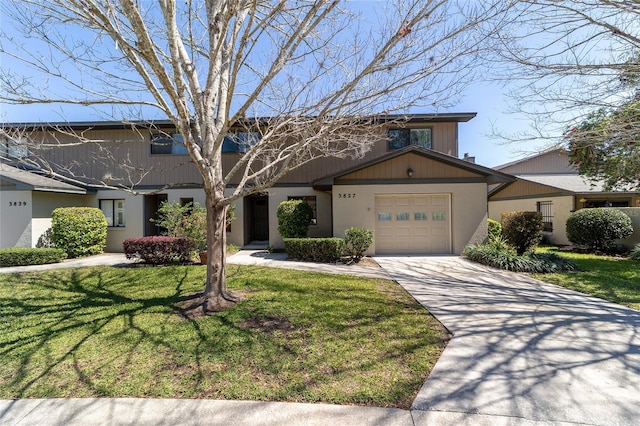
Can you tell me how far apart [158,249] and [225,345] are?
6.16 m

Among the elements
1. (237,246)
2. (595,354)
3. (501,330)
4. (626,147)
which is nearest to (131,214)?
(237,246)

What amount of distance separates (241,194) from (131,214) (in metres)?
10.6

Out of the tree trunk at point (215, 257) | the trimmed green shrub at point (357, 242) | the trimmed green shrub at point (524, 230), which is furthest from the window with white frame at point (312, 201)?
the tree trunk at point (215, 257)

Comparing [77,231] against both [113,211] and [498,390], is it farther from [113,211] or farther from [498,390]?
[498,390]

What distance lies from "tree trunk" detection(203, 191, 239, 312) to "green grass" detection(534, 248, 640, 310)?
7715 mm

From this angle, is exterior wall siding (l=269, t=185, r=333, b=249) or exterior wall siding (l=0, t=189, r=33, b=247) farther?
exterior wall siding (l=269, t=185, r=333, b=249)

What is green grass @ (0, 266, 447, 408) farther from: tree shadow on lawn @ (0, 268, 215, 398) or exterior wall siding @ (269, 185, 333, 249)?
exterior wall siding @ (269, 185, 333, 249)

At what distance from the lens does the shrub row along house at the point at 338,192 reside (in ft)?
34.6

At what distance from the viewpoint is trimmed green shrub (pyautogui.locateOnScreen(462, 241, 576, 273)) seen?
8250 millimetres

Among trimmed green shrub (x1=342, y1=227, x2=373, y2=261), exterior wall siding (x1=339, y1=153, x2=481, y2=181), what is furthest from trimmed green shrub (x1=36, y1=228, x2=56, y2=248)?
exterior wall siding (x1=339, y1=153, x2=481, y2=181)

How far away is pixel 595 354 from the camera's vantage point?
3.47 metres

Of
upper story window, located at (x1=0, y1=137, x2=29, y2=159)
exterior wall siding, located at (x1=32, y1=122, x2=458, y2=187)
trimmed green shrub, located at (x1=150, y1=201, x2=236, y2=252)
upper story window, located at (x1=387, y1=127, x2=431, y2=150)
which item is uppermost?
upper story window, located at (x1=387, y1=127, x2=431, y2=150)

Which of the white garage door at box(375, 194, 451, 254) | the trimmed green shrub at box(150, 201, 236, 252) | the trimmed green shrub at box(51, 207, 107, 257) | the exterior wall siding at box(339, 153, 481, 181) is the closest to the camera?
the trimmed green shrub at box(150, 201, 236, 252)

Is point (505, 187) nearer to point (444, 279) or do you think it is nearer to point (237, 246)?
point (444, 279)
